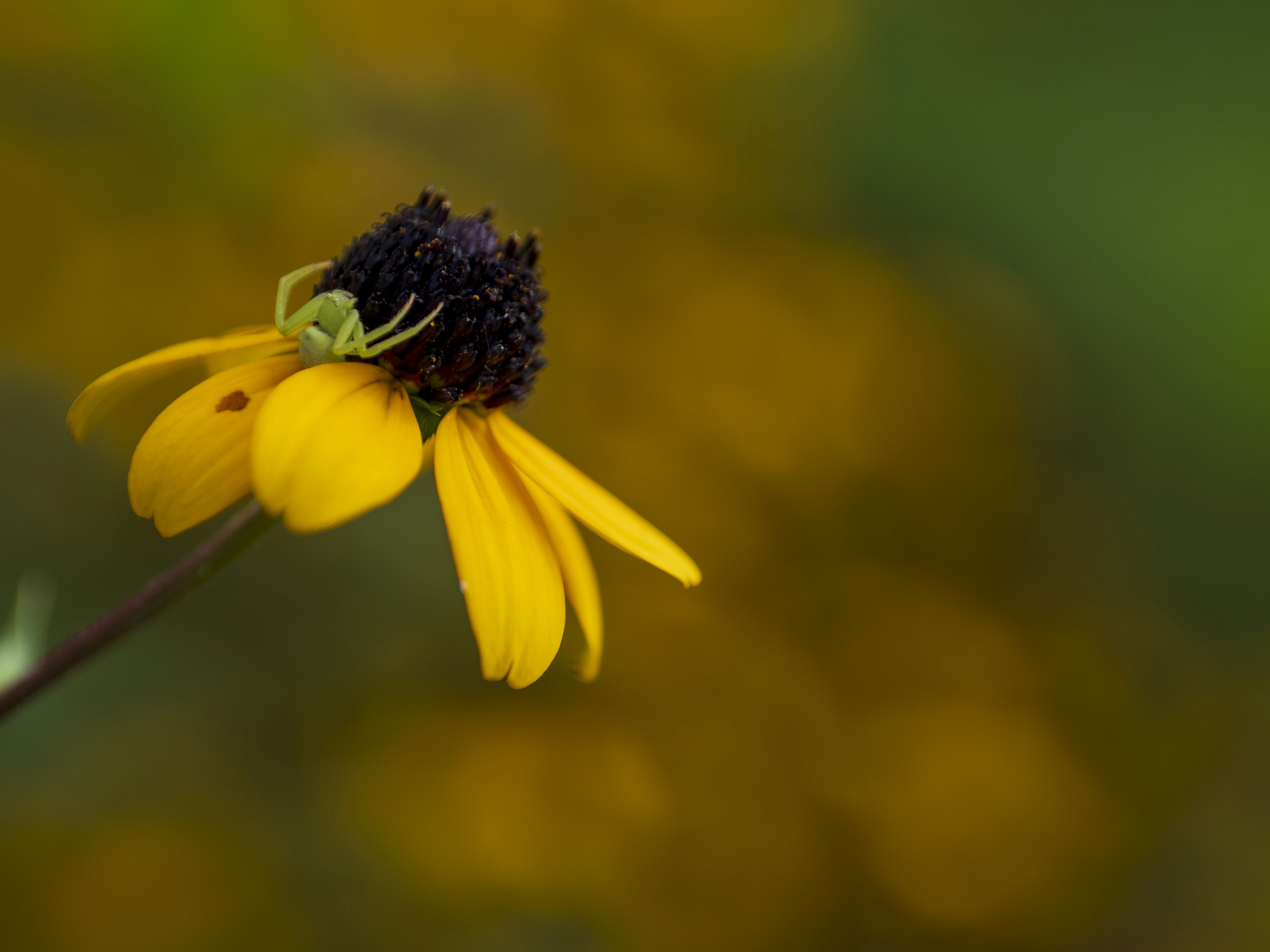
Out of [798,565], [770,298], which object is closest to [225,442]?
[798,565]

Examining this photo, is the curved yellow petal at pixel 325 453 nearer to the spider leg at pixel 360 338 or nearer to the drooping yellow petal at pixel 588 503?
the spider leg at pixel 360 338

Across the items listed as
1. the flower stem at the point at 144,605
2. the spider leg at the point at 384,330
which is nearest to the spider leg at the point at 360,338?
the spider leg at the point at 384,330

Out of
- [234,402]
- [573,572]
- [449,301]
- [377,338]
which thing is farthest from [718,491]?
[234,402]

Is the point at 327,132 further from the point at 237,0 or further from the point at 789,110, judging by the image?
the point at 789,110

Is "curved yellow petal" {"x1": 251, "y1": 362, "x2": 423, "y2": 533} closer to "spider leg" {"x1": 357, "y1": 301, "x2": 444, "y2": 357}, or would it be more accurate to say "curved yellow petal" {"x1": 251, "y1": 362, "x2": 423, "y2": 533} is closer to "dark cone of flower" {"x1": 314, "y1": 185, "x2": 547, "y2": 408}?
"spider leg" {"x1": 357, "y1": 301, "x2": 444, "y2": 357}

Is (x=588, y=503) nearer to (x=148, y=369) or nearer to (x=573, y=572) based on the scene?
(x=573, y=572)

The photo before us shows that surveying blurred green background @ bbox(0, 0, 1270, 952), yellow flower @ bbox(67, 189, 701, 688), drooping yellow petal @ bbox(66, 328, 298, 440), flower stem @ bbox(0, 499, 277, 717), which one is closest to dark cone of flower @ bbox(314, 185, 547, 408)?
yellow flower @ bbox(67, 189, 701, 688)
